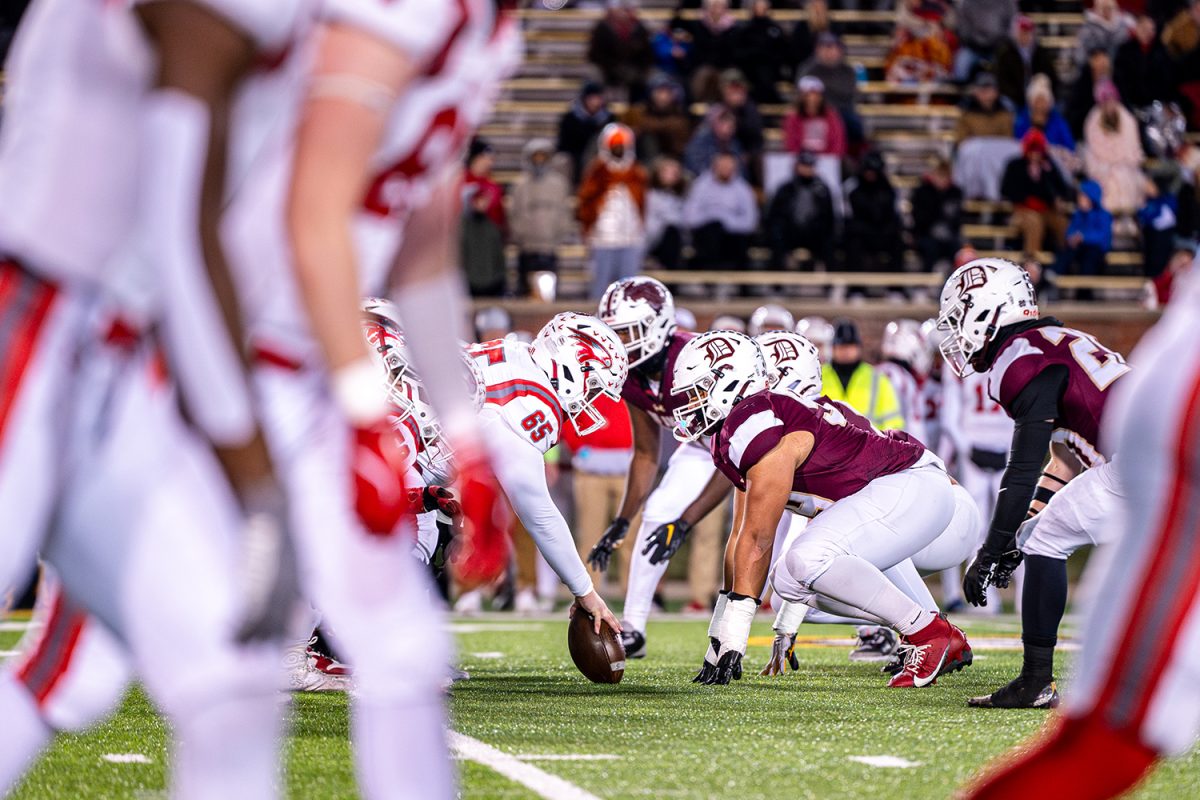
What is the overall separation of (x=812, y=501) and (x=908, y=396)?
494 cm

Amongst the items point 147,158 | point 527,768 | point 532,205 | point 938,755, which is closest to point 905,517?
point 938,755

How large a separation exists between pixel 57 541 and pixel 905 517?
439cm

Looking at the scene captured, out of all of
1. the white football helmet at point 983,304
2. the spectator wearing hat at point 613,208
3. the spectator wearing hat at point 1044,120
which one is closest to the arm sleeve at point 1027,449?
the white football helmet at point 983,304

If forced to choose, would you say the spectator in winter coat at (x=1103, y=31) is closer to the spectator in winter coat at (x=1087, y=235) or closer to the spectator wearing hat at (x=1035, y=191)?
the spectator wearing hat at (x=1035, y=191)

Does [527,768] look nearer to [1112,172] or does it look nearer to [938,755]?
[938,755]

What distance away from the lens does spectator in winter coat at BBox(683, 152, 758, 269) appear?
1318 cm

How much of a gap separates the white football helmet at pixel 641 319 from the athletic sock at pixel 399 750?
5467 mm

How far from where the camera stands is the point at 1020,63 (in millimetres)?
14734

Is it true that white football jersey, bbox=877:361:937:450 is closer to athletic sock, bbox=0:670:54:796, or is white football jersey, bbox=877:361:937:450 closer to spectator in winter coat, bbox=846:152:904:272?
spectator in winter coat, bbox=846:152:904:272

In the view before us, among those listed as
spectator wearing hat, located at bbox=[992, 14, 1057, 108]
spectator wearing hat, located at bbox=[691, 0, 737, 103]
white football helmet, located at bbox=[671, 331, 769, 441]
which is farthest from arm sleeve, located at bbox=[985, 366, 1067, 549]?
spectator wearing hat, located at bbox=[992, 14, 1057, 108]

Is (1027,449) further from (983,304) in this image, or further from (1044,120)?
(1044,120)

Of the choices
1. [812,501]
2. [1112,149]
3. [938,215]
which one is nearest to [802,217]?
[938,215]

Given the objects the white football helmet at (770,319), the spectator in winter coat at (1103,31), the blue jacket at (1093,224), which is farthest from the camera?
the spectator in winter coat at (1103,31)

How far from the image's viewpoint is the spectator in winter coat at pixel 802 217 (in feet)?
43.6
